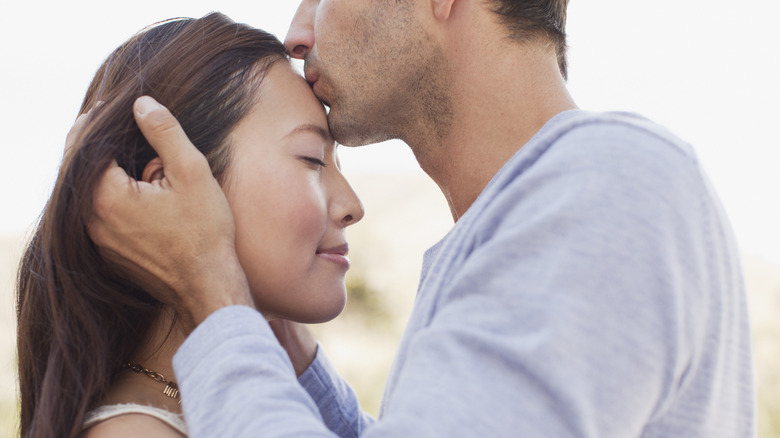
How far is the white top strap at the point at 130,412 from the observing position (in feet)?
5.24

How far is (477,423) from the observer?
1038mm

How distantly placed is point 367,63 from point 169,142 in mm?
732

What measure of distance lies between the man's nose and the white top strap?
114 centimetres

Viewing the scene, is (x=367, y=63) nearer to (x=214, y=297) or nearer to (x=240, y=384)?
(x=214, y=297)

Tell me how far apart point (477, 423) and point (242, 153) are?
107cm

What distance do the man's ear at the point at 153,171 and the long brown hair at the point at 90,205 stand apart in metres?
0.04

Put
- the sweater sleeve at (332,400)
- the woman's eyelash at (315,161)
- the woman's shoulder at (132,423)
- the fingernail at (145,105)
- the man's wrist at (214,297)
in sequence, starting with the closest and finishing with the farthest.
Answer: the man's wrist at (214,297)
the woman's shoulder at (132,423)
the fingernail at (145,105)
the woman's eyelash at (315,161)
the sweater sleeve at (332,400)

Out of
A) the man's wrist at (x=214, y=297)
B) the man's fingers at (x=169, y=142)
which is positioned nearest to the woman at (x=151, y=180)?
the man's fingers at (x=169, y=142)

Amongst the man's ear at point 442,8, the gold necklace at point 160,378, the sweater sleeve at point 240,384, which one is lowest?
the gold necklace at point 160,378

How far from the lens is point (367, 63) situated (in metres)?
2.11

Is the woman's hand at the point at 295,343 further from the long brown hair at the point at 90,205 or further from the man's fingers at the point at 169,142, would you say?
the man's fingers at the point at 169,142

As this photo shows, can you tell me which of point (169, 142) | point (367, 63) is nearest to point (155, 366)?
point (169, 142)

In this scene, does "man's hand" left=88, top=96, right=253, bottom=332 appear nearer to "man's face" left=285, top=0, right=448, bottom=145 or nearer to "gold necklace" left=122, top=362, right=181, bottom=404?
"gold necklace" left=122, top=362, right=181, bottom=404

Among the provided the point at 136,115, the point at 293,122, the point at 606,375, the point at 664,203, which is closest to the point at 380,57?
the point at 293,122
